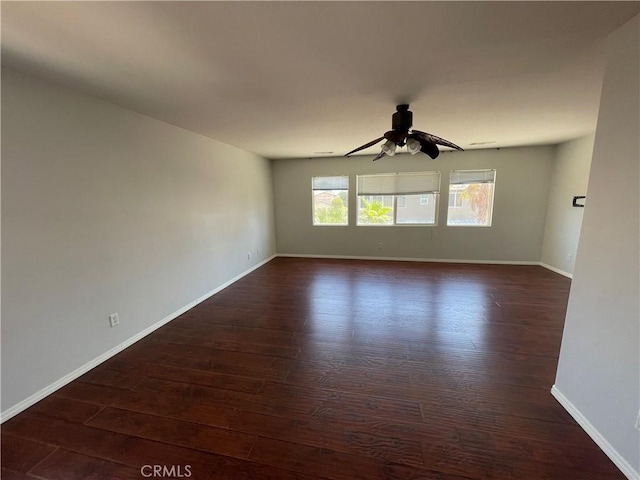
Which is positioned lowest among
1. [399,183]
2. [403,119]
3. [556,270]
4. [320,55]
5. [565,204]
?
[556,270]

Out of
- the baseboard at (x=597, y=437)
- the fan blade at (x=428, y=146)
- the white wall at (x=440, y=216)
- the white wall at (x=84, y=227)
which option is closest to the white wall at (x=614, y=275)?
the baseboard at (x=597, y=437)

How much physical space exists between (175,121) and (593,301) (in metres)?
3.89

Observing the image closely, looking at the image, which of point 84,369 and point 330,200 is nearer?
point 84,369

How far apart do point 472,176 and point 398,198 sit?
1.45m

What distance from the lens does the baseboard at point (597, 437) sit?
1252 millimetres

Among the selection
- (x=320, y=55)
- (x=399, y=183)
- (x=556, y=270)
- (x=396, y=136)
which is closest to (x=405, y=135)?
(x=396, y=136)

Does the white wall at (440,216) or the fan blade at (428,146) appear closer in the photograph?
the fan blade at (428,146)

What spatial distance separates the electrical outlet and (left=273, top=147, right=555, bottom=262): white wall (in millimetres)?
3921

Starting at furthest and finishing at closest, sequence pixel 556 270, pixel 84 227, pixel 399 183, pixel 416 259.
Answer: pixel 416 259 → pixel 399 183 → pixel 556 270 → pixel 84 227

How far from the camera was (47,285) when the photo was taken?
6.08ft

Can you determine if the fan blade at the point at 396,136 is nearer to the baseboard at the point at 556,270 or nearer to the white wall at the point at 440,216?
the white wall at the point at 440,216

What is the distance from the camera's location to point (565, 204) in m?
4.29

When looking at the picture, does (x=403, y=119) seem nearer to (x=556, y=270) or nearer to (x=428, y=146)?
(x=428, y=146)

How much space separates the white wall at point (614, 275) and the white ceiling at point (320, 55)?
14.4 inches
